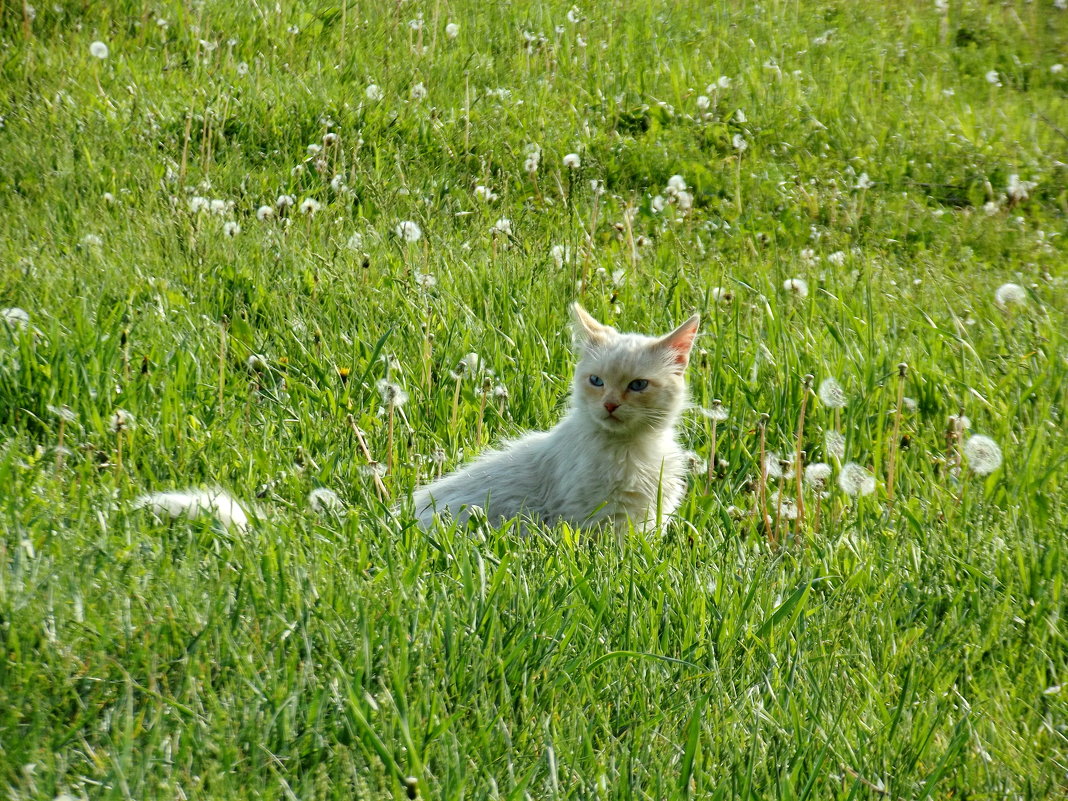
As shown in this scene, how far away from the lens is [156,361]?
433 cm

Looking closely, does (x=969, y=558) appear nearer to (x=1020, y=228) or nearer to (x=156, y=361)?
(x=156, y=361)

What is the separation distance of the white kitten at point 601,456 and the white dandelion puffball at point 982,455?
3.48ft

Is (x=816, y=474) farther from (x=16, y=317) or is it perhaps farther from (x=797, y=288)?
(x=16, y=317)

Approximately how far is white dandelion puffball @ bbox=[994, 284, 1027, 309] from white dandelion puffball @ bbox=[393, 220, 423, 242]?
3.01 m

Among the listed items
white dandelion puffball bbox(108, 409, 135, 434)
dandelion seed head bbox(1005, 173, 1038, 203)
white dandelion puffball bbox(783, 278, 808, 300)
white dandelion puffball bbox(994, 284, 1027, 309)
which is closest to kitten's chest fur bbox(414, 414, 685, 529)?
white dandelion puffball bbox(108, 409, 135, 434)

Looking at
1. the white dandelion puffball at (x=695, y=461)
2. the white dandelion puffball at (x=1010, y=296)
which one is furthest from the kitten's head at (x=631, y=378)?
the white dandelion puffball at (x=1010, y=296)

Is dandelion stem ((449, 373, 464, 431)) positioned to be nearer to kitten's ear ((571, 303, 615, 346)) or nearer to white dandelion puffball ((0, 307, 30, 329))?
kitten's ear ((571, 303, 615, 346))

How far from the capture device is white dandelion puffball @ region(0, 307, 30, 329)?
169 inches

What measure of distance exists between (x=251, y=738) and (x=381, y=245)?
3.84m

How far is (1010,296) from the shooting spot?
17.9 ft

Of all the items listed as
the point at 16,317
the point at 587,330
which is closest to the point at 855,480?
the point at 587,330

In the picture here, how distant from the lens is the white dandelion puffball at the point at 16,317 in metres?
4.30

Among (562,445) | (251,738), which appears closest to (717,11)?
(562,445)

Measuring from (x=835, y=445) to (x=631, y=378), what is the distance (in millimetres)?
837
